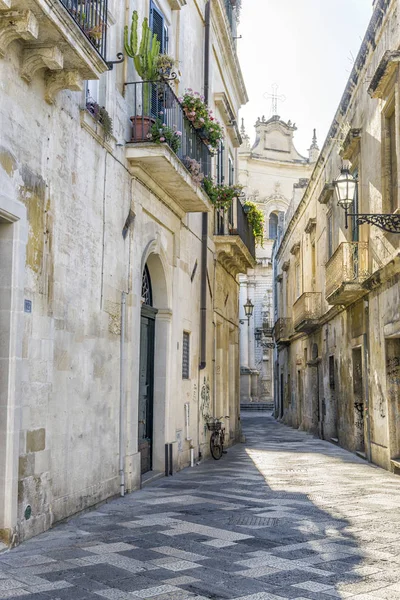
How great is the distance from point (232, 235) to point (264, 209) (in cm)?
3031

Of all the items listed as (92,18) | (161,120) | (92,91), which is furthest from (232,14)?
(92,18)

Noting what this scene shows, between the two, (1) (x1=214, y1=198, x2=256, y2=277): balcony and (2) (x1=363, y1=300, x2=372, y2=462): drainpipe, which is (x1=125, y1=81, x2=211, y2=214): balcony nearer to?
(1) (x1=214, y1=198, x2=256, y2=277): balcony

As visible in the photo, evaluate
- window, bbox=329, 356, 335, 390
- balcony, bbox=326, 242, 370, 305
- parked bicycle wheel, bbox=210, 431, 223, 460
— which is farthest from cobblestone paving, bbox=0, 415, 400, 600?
window, bbox=329, 356, 335, 390

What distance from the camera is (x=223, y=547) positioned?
19.9ft

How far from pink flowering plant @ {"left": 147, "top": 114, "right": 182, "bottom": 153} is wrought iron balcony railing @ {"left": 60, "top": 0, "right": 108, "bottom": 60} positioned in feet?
5.50

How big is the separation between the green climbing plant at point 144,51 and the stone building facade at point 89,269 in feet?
0.62

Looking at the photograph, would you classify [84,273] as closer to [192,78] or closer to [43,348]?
[43,348]

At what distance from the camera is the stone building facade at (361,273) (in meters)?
12.2

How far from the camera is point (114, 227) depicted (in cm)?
897

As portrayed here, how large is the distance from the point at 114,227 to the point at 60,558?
14.6ft

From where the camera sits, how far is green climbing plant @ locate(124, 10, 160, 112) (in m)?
9.27

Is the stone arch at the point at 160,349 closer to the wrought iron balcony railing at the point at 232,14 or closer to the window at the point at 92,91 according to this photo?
the window at the point at 92,91

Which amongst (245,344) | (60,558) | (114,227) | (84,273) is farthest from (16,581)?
(245,344)

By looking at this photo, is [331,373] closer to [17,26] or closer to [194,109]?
[194,109]
